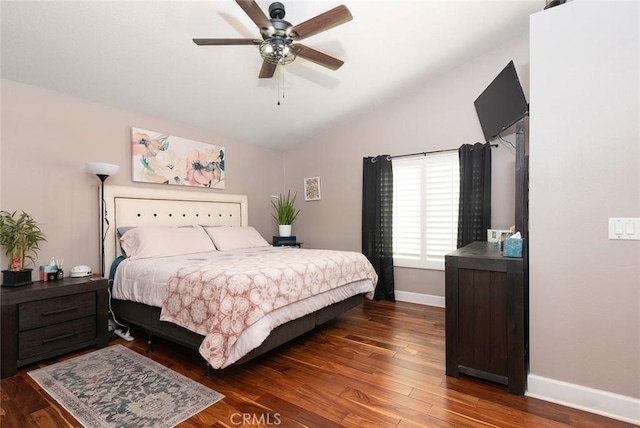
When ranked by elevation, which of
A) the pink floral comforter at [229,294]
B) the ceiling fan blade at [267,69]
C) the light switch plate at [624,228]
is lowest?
the pink floral comforter at [229,294]

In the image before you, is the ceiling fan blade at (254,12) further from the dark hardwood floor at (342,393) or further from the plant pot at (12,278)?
the plant pot at (12,278)

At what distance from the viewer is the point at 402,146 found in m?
4.21

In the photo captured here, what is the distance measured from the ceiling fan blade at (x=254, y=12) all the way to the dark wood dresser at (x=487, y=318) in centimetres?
210

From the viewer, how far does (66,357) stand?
8.23 ft

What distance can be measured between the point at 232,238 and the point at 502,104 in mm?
3287

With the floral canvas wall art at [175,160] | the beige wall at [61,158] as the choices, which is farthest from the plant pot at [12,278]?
the floral canvas wall art at [175,160]

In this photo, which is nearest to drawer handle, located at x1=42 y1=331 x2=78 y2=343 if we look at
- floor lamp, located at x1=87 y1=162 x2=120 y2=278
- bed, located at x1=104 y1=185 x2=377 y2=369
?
bed, located at x1=104 y1=185 x2=377 y2=369

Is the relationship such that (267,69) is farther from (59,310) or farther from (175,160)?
(59,310)

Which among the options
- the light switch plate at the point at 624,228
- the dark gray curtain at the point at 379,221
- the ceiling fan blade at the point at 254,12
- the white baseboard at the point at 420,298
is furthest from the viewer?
the dark gray curtain at the point at 379,221

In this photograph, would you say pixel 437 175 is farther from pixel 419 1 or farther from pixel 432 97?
→ pixel 419 1

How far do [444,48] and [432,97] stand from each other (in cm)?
71

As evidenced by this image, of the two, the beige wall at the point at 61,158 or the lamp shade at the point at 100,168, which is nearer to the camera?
the beige wall at the point at 61,158

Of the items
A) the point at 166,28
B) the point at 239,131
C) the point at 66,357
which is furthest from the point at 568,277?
the point at 239,131

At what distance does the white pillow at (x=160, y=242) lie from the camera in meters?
3.08
